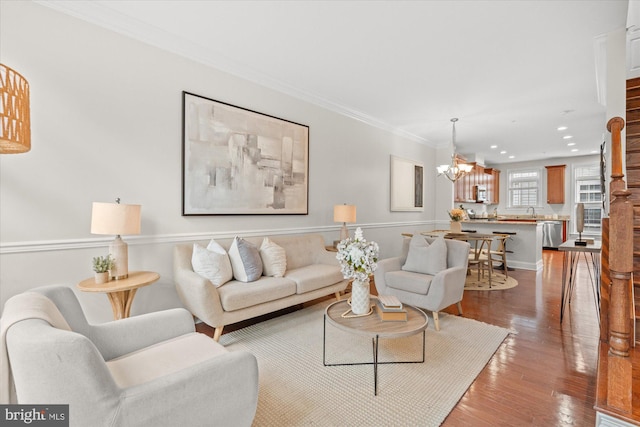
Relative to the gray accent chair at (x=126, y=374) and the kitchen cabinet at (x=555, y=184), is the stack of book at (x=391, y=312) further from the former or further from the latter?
the kitchen cabinet at (x=555, y=184)

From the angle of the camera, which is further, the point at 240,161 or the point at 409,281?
the point at 240,161

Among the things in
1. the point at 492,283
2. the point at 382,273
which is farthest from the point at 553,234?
the point at 382,273

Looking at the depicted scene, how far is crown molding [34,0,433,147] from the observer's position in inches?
98.5

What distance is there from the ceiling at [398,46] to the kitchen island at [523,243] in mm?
2160

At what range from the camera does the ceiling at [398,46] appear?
2549 millimetres

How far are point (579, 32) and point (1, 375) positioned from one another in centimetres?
455

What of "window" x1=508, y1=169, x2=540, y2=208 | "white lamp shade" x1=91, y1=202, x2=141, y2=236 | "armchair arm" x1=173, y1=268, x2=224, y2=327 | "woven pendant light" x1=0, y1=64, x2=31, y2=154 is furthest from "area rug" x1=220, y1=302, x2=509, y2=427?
"window" x1=508, y1=169, x2=540, y2=208

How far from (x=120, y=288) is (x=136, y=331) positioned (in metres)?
0.69

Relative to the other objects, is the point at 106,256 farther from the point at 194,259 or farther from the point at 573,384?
the point at 573,384

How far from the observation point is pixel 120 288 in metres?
2.29

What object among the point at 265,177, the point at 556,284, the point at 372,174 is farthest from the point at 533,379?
the point at 372,174

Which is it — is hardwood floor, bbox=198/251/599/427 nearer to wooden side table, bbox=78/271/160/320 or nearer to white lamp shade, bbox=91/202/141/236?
wooden side table, bbox=78/271/160/320

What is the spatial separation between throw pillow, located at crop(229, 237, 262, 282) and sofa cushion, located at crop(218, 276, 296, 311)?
70mm

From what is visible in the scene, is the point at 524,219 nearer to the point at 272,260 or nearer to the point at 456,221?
the point at 456,221
